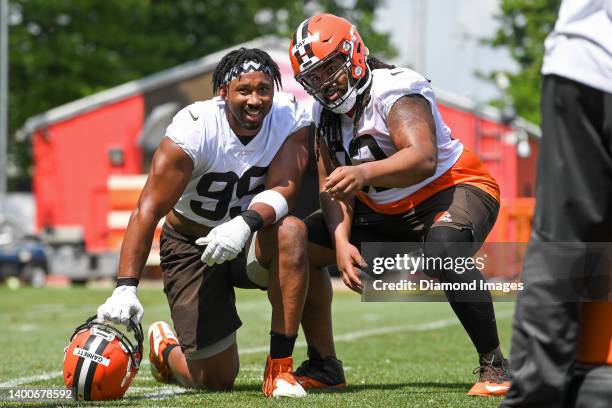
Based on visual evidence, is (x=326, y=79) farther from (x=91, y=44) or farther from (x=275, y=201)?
(x=91, y=44)

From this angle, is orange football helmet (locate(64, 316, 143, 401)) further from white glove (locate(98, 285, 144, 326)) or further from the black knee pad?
the black knee pad

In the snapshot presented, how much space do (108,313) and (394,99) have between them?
1.53m

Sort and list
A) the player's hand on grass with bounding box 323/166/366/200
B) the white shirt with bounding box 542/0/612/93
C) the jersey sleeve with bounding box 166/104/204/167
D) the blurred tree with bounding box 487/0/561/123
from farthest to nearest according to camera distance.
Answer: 1. the blurred tree with bounding box 487/0/561/123
2. the jersey sleeve with bounding box 166/104/204/167
3. the player's hand on grass with bounding box 323/166/366/200
4. the white shirt with bounding box 542/0/612/93

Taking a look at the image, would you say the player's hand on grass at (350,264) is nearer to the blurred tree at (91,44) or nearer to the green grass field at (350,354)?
the green grass field at (350,354)

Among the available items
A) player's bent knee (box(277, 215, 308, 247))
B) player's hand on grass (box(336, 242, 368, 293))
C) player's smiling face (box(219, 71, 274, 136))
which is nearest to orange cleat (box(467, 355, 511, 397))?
player's hand on grass (box(336, 242, 368, 293))

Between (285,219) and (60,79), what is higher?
(60,79)

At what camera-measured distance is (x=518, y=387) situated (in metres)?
2.78

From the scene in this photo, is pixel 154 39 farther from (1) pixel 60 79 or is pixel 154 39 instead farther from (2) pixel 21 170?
(2) pixel 21 170

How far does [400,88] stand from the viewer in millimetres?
4793

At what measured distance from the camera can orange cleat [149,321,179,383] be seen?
5.67 m

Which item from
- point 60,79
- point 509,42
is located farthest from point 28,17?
point 509,42

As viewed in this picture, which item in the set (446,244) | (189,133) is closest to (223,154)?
(189,133)

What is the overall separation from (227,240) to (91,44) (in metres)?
26.7

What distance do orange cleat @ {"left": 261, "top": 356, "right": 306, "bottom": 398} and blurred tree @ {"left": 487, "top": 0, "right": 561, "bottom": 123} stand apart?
102 ft
